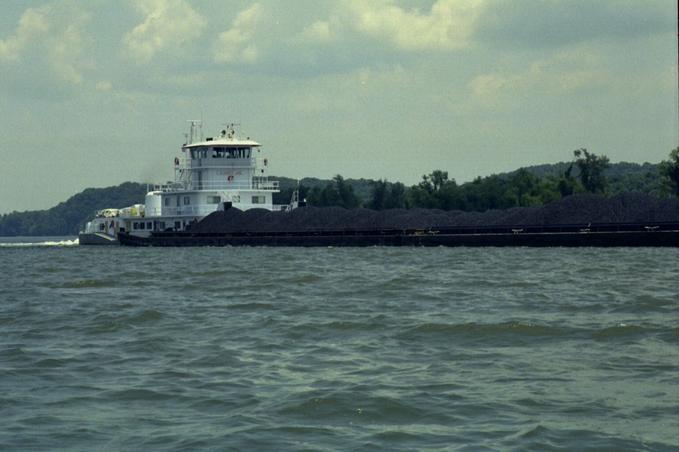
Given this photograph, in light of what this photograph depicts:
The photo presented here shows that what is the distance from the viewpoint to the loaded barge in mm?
65438

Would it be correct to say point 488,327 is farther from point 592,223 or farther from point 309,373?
point 592,223

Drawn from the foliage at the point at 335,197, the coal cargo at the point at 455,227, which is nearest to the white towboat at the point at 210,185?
the coal cargo at the point at 455,227

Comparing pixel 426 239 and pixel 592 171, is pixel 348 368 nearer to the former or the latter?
pixel 426 239

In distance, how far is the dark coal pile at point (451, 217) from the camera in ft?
252

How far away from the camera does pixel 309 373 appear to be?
15852 mm

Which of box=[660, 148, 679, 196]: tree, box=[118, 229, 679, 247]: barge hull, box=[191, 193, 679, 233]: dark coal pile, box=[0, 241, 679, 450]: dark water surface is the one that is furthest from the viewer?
box=[660, 148, 679, 196]: tree

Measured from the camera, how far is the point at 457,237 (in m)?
72.1

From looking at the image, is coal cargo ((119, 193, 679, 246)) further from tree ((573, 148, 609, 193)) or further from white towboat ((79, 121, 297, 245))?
tree ((573, 148, 609, 193))

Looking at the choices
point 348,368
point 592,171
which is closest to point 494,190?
point 592,171

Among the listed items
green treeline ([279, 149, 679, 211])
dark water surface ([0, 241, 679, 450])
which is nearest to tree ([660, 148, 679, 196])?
green treeline ([279, 149, 679, 211])

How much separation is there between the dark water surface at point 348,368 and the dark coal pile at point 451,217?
47251 mm

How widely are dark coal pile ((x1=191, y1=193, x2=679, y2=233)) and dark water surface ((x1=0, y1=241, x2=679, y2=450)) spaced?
47251 mm

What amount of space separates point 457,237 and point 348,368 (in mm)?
56440

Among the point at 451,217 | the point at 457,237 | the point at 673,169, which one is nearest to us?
the point at 457,237
